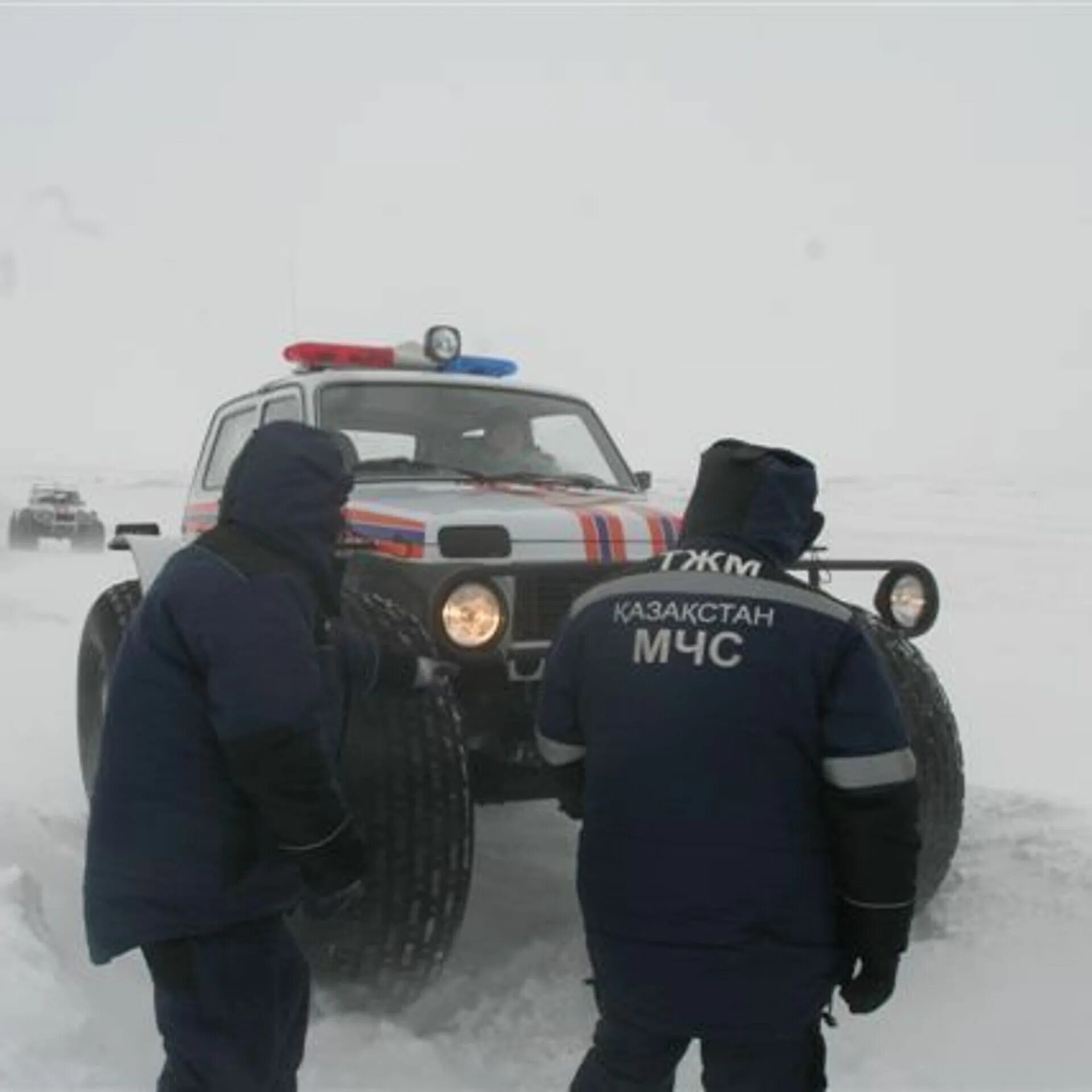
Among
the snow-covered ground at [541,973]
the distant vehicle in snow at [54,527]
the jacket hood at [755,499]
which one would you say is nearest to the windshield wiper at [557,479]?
the snow-covered ground at [541,973]

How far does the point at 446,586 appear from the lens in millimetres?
3682

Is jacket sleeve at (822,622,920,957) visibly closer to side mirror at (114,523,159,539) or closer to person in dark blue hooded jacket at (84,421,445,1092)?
person in dark blue hooded jacket at (84,421,445,1092)

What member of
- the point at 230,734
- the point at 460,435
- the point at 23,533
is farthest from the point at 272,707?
the point at 23,533

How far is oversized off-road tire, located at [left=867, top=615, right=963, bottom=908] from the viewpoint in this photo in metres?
4.18

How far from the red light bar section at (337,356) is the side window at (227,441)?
0.29 m

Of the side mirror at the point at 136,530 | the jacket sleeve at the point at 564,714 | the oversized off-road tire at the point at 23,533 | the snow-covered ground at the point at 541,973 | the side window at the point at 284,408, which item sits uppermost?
the side window at the point at 284,408

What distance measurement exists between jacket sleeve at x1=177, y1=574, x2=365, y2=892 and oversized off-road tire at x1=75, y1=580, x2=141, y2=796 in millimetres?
2837

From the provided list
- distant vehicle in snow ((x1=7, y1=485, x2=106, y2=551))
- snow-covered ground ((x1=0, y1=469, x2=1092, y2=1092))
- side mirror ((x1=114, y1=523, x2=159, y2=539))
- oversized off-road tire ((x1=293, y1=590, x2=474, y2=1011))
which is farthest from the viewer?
distant vehicle in snow ((x1=7, y1=485, x2=106, y2=551))

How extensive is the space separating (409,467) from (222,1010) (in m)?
2.79

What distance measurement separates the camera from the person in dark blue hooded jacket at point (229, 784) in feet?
7.34

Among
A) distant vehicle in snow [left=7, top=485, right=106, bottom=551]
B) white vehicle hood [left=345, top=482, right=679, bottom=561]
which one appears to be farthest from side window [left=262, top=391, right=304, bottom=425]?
distant vehicle in snow [left=7, top=485, right=106, bottom=551]

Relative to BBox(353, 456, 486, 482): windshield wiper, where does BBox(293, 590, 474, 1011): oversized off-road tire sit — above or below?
below

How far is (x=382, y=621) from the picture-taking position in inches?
139

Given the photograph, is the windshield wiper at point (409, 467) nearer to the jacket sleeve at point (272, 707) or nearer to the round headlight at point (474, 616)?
the round headlight at point (474, 616)
